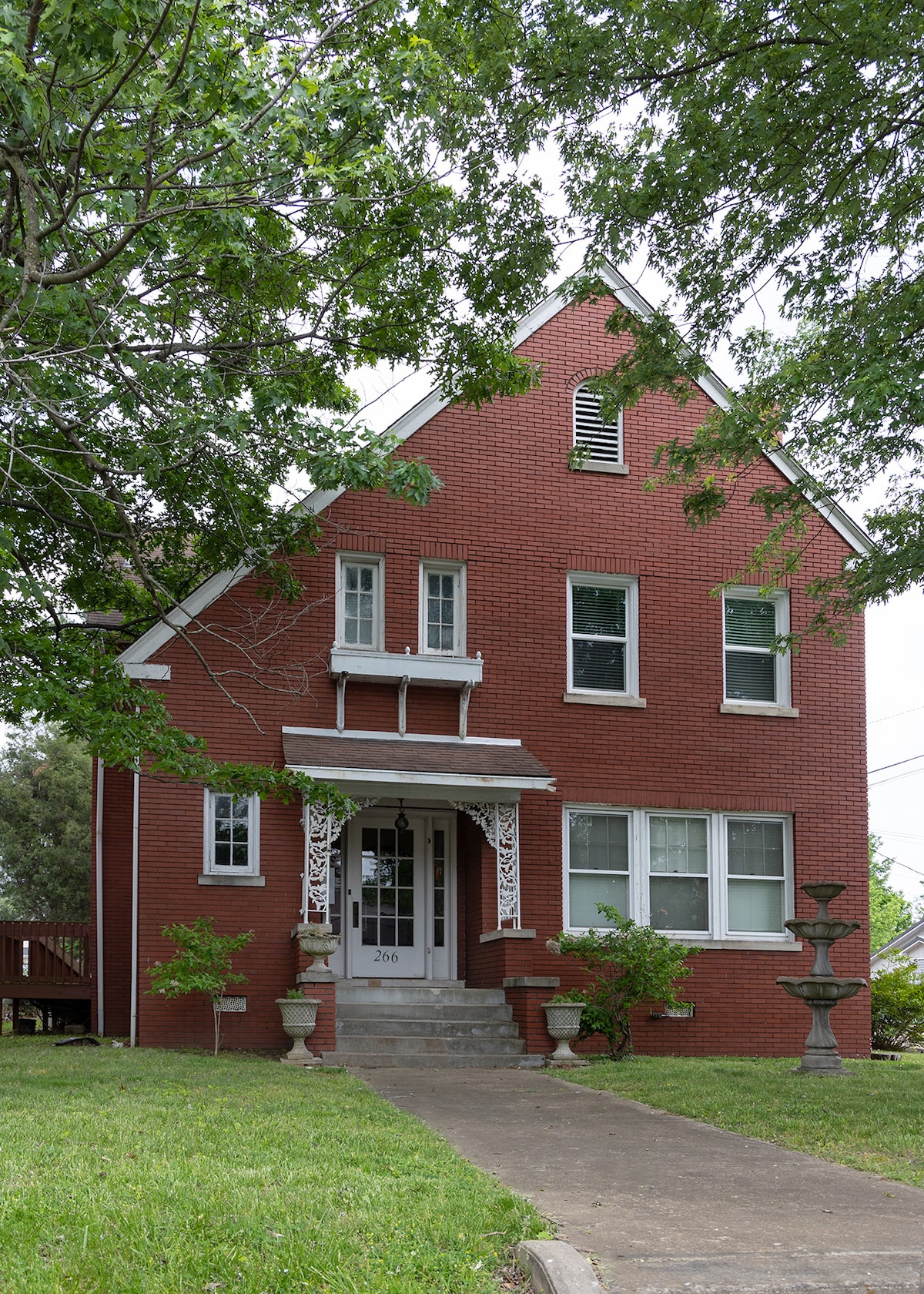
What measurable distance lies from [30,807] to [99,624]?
2044cm

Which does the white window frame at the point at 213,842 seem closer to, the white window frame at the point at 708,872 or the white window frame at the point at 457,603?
the white window frame at the point at 457,603

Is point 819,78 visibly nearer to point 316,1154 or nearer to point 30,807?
point 316,1154

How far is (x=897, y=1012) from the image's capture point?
19.5 m

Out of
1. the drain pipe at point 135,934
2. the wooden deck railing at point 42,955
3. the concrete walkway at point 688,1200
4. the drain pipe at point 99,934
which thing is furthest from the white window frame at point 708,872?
the wooden deck railing at point 42,955

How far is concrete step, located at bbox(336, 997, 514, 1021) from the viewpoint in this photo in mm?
15375

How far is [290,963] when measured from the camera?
15578mm

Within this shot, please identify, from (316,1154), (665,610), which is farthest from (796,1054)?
(316,1154)

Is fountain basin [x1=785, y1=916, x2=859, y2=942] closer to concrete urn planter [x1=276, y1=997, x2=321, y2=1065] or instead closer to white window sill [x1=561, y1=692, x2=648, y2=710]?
white window sill [x1=561, y1=692, x2=648, y2=710]

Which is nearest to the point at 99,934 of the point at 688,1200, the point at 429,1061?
the point at 429,1061

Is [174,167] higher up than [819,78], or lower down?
lower down

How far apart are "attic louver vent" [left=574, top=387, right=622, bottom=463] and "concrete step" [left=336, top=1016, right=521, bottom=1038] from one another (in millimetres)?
7938

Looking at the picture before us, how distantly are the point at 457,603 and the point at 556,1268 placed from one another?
492 inches

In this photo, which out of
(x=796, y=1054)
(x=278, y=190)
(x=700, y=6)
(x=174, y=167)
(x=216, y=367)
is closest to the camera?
(x=174, y=167)

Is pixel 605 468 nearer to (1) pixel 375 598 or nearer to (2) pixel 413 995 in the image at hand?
(1) pixel 375 598
